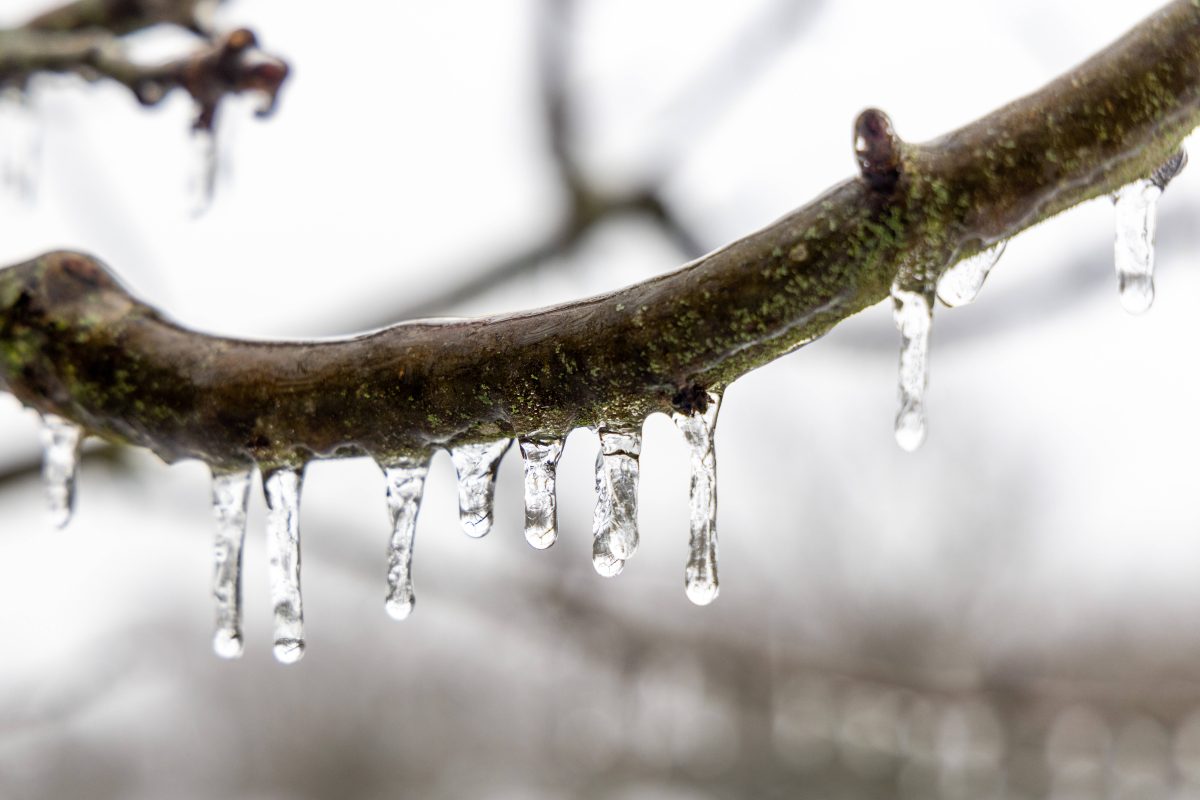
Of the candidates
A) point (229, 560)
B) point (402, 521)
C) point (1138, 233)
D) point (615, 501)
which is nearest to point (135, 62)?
point (229, 560)

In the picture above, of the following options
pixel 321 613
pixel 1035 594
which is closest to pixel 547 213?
pixel 1035 594

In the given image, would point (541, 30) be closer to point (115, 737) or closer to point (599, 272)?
point (599, 272)

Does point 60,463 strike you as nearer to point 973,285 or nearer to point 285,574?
point 285,574

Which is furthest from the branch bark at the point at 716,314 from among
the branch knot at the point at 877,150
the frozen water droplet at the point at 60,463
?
the frozen water droplet at the point at 60,463

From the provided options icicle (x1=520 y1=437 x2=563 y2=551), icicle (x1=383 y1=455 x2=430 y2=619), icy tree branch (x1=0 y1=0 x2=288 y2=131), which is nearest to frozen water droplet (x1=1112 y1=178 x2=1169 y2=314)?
icicle (x1=520 y1=437 x2=563 y2=551)

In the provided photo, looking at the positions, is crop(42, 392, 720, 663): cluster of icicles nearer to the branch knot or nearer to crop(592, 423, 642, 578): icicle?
crop(592, 423, 642, 578): icicle

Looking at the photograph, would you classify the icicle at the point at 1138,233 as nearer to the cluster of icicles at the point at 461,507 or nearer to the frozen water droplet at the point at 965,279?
the frozen water droplet at the point at 965,279
